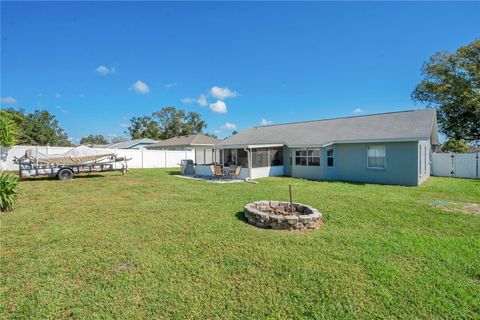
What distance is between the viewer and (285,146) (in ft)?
55.8

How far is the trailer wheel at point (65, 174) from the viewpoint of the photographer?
14633mm

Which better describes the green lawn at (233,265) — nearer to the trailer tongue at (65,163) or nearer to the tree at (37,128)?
the trailer tongue at (65,163)

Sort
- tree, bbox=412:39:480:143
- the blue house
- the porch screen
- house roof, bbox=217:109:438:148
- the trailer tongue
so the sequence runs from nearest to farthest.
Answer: the blue house
house roof, bbox=217:109:438:148
the trailer tongue
the porch screen
tree, bbox=412:39:480:143

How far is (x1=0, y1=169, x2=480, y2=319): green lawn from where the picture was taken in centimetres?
301

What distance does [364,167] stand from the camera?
14039 mm

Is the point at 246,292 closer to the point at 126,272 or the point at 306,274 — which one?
the point at 306,274

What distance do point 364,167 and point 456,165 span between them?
25.2ft

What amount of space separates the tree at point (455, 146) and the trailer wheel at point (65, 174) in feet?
105

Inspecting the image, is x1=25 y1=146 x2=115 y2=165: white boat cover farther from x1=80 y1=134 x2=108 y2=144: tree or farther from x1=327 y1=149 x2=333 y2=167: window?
x1=80 y1=134 x2=108 y2=144: tree

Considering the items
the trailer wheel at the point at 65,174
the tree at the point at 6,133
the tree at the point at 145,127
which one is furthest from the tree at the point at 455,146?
the tree at the point at 145,127

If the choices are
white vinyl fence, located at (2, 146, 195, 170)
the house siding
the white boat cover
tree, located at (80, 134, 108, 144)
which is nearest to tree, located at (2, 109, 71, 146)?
white vinyl fence, located at (2, 146, 195, 170)

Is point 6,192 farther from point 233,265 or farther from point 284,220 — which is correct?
point 284,220

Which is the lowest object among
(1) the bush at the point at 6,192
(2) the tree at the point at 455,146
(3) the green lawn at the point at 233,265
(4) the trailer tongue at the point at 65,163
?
(3) the green lawn at the point at 233,265

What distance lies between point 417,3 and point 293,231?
43.0 ft
